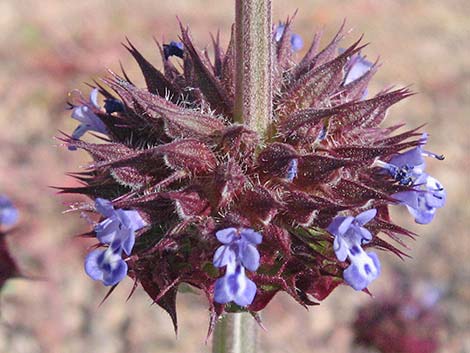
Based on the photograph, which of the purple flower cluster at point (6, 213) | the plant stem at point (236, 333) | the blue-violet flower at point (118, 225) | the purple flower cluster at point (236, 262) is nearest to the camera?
the purple flower cluster at point (236, 262)

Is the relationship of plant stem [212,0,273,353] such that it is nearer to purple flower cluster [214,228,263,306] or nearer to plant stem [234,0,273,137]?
plant stem [234,0,273,137]

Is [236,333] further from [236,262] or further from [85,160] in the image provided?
[85,160]

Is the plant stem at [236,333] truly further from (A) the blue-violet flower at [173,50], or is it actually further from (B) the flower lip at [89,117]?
(A) the blue-violet flower at [173,50]

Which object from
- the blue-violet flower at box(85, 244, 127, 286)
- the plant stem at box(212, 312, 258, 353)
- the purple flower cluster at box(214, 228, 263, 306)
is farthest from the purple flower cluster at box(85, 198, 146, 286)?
the plant stem at box(212, 312, 258, 353)

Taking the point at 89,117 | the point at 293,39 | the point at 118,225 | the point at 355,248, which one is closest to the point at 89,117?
the point at 89,117

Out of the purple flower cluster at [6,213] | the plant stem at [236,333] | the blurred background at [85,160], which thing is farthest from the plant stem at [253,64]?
the purple flower cluster at [6,213]

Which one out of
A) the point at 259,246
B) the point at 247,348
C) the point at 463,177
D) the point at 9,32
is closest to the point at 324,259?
the point at 259,246
